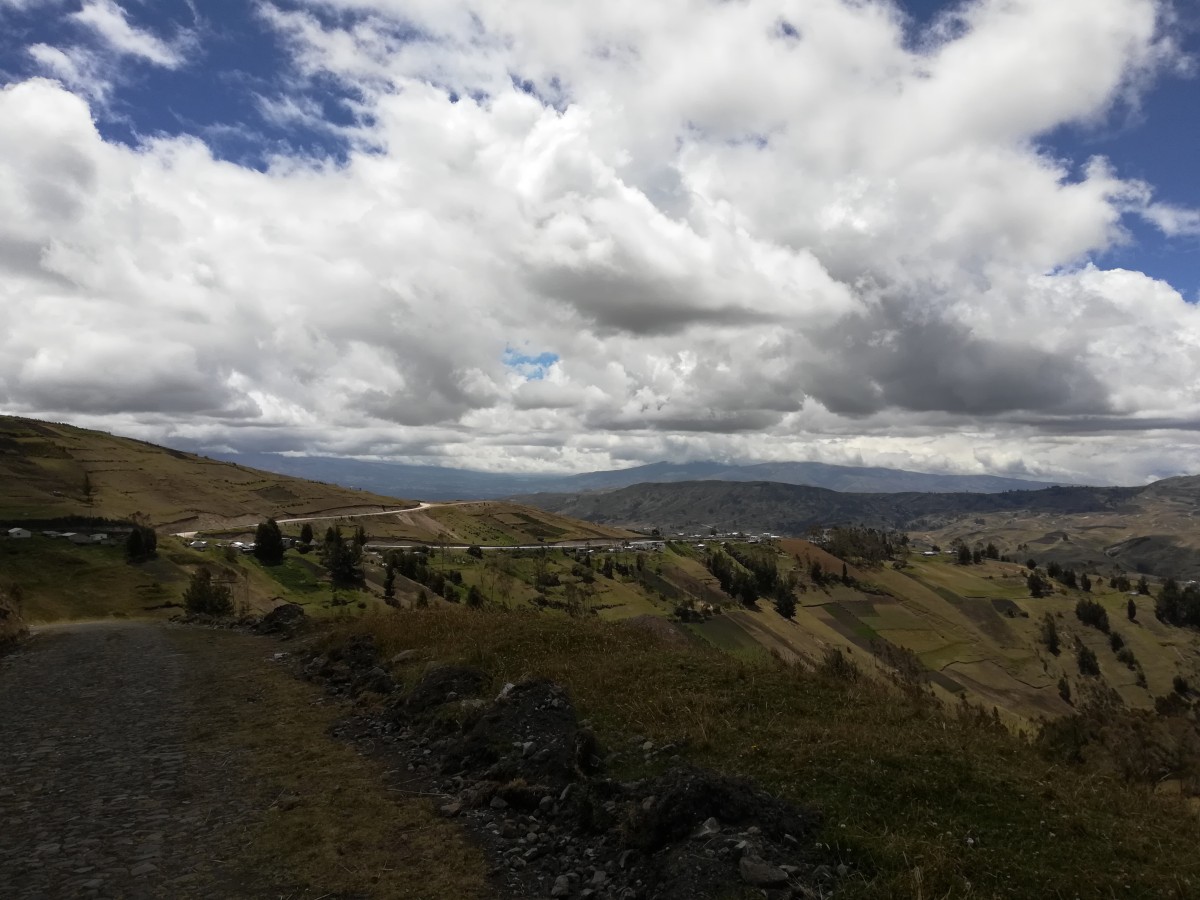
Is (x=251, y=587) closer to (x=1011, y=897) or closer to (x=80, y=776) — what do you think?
(x=80, y=776)

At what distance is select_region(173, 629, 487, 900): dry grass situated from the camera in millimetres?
8414

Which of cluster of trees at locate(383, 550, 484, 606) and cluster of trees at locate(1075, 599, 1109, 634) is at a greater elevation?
cluster of trees at locate(383, 550, 484, 606)

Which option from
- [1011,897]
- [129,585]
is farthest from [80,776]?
[129,585]

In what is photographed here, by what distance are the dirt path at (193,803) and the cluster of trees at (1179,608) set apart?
22814 centimetres

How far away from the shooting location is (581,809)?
10.3m

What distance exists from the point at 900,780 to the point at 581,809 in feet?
15.5

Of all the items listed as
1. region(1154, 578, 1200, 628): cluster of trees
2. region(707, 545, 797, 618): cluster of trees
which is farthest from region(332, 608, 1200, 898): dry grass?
region(1154, 578, 1200, 628): cluster of trees

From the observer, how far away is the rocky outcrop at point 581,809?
312 inches

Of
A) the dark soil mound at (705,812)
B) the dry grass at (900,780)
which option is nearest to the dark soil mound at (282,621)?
the dry grass at (900,780)

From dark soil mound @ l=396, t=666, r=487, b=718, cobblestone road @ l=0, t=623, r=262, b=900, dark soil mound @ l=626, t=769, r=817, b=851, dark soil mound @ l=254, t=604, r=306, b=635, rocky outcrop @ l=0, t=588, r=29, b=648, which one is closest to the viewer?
cobblestone road @ l=0, t=623, r=262, b=900

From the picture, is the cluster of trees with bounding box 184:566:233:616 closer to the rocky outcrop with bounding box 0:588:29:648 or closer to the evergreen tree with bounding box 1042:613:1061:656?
the rocky outcrop with bounding box 0:588:29:648

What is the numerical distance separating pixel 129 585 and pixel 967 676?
132m

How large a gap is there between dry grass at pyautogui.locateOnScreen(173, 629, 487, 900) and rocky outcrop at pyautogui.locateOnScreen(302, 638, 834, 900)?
1.94ft

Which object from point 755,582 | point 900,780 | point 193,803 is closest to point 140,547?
point 193,803
